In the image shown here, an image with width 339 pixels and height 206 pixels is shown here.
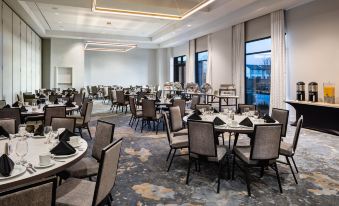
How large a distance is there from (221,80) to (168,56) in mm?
6926

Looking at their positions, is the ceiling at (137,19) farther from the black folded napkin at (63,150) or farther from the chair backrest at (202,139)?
the black folded napkin at (63,150)

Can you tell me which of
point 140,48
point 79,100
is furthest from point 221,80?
point 140,48

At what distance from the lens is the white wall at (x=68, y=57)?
1514 centimetres

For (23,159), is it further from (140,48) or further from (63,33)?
(140,48)

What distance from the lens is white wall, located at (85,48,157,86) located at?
18.7 meters

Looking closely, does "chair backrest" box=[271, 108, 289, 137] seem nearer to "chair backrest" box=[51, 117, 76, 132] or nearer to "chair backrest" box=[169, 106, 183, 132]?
"chair backrest" box=[169, 106, 183, 132]

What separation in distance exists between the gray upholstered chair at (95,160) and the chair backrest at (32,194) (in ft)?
4.43

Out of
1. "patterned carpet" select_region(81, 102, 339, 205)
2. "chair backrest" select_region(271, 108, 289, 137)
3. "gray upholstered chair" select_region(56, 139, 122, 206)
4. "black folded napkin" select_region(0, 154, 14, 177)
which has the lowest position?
"patterned carpet" select_region(81, 102, 339, 205)

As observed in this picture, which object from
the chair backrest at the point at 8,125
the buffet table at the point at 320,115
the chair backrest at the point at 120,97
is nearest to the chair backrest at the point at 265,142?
the chair backrest at the point at 8,125

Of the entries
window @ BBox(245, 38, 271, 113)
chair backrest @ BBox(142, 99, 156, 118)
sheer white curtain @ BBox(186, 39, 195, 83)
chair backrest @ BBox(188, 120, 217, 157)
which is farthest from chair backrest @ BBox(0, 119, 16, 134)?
sheer white curtain @ BBox(186, 39, 195, 83)

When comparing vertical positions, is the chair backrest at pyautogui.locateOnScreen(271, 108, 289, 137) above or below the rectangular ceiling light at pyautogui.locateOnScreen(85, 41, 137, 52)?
below

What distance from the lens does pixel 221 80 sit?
12.6 metres

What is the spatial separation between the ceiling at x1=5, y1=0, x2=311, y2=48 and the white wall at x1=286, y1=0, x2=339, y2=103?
1.60ft

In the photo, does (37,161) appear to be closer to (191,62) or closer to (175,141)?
(175,141)
